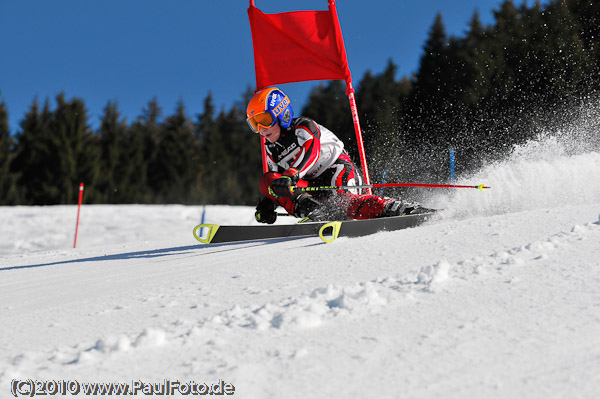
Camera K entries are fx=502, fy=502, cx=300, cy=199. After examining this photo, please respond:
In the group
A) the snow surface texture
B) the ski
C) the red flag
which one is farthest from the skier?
the red flag

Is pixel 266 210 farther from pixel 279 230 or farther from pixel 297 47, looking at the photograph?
pixel 297 47

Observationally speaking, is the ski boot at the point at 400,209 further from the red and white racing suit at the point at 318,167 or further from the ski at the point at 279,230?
the ski at the point at 279,230

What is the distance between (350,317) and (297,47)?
4938 mm

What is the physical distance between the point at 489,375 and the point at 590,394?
0.24 m

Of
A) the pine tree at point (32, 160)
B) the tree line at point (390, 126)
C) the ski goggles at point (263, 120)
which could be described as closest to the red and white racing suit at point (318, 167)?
the ski goggles at point (263, 120)

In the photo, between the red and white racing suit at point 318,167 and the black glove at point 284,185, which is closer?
the black glove at point 284,185

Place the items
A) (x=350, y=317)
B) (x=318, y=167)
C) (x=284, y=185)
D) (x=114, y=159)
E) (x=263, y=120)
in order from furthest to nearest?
(x=114, y=159)
(x=318, y=167)
(x=263, y=120)
(x=284, y=185)
(x=350, y=317)

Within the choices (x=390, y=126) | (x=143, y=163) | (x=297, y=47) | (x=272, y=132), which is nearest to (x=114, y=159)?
(x=143, y=163)

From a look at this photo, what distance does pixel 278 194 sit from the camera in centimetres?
445

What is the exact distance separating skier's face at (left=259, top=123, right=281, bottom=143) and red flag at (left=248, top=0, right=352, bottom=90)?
157 centimetres

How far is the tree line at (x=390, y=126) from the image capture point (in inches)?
726

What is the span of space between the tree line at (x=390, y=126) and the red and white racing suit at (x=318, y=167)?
929 cm

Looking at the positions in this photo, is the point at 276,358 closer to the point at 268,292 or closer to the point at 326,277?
the point at 268,292

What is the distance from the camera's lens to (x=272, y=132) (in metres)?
4.91
